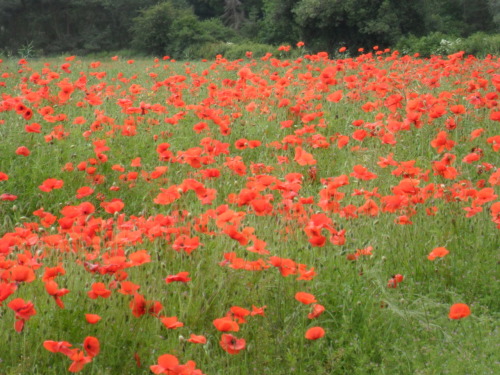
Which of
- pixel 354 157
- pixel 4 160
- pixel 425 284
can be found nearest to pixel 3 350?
pixel 425 284

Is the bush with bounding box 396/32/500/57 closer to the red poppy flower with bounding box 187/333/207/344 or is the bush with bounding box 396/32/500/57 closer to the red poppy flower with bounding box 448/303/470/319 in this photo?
the red poppy flower with bounding box 448/303/470/319

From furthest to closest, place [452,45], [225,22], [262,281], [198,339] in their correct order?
[225,22] < [452,45] < [262,281] < [198,339]

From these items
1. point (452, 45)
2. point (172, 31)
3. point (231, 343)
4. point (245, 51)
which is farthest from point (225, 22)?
point (231, 343)

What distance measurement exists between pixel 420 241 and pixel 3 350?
6.67ft

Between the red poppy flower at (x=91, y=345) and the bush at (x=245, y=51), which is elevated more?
the red poppy flower at (x=91, y=345)

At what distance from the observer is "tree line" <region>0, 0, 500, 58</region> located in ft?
70.6

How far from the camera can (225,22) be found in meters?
38.7

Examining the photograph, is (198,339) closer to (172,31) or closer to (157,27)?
(172,31)

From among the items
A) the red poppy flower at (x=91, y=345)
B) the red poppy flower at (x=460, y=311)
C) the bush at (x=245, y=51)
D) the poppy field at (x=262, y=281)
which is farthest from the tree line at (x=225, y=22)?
the red poppy flower at (x=460, y=311)

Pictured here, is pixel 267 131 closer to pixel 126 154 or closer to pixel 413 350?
pixel 126 154

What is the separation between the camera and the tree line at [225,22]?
848 inches

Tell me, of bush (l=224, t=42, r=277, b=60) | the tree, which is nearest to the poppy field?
bush (l=224, t=42, r=277, b=60)

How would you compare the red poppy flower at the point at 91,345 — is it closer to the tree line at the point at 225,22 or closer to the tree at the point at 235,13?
the tree line at the point at 225,22

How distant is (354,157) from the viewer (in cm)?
496
